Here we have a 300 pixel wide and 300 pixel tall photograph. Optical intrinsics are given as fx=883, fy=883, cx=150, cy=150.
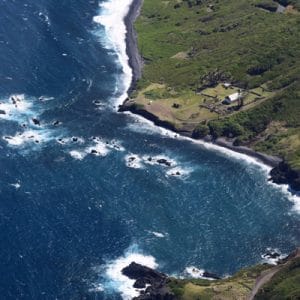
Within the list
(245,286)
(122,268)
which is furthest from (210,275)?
(122,268)

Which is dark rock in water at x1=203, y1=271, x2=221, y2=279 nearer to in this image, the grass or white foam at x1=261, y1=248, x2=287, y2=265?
the grass

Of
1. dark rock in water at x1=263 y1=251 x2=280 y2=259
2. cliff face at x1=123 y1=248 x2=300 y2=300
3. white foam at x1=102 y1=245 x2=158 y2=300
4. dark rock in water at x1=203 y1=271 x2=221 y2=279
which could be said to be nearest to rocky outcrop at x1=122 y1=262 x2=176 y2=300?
cliff face at x1=123 y1=248 x2=300 y2=300

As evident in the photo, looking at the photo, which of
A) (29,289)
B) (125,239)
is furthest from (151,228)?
(29,289)

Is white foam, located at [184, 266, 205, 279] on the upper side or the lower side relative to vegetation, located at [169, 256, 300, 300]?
lower

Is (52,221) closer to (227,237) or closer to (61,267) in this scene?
(61,267)

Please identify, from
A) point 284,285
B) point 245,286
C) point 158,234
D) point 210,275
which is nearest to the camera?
point 284,285

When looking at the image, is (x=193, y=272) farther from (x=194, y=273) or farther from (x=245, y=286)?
(x=245, y=286)

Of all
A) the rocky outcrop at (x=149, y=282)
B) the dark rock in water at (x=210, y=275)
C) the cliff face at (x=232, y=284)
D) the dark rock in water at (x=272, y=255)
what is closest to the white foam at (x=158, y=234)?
the rocky outcrop at (x=149, y=282)
